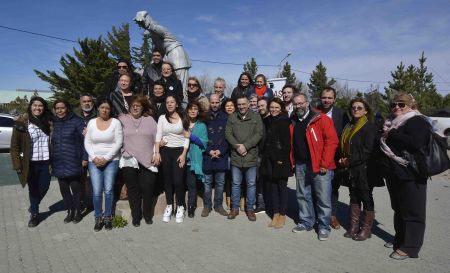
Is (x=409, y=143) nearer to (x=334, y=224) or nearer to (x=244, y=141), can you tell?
(x=334, y=224)

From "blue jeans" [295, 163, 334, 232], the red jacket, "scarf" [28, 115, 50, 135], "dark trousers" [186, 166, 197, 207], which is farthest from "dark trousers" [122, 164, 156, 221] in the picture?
the red jacket

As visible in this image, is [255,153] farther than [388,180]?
Yes

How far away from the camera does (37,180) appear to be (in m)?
4.89

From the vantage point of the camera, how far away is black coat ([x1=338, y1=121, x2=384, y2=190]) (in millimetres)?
4148

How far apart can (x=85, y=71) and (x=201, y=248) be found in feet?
74.3

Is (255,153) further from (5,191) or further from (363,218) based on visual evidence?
(5,191)

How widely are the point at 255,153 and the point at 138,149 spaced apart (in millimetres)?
1742

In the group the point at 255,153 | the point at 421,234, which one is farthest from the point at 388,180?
the point at 255,153

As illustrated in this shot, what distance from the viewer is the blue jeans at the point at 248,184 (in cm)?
504

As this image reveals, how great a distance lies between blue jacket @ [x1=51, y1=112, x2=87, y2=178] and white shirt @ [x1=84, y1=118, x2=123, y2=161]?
311mm

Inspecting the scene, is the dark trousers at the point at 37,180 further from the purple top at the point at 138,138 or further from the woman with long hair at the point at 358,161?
the woman with long hair at the point at 358,161

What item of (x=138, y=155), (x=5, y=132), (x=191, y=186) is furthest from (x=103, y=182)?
(x=5, y=132)

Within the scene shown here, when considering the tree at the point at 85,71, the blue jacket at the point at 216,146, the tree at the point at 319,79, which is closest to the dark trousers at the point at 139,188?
the blue jacket at the point at 216,146

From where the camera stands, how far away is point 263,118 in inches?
206
